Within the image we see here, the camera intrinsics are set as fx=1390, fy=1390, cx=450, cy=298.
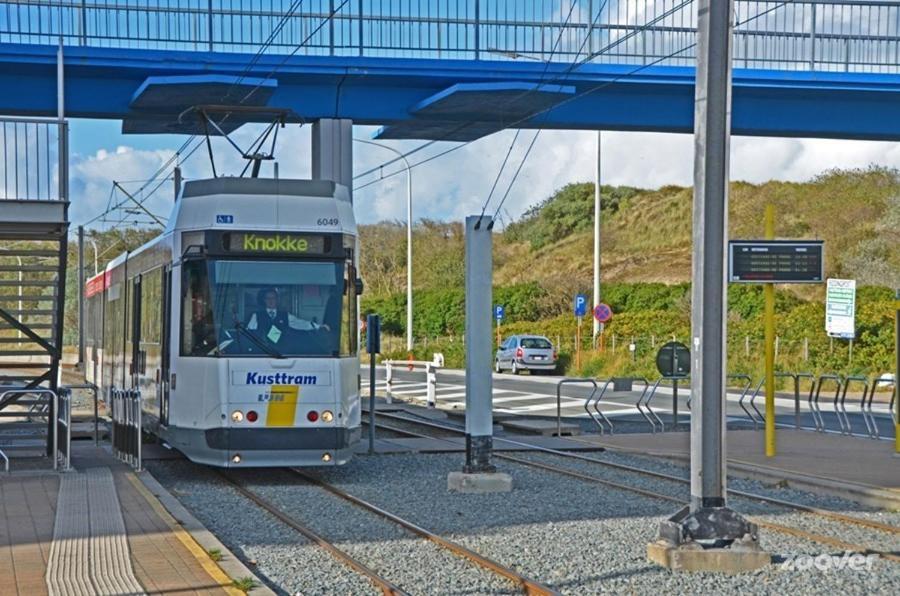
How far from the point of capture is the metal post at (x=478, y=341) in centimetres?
1533

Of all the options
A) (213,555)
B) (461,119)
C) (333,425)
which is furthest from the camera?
(461,119)

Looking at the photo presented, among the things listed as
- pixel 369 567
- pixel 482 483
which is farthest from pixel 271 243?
pixel 369 567

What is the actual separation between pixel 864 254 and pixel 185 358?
182 feet

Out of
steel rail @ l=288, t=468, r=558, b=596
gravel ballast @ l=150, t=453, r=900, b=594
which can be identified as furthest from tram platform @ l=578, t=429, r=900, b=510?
steel rail @ l=288, t=468, r=558, b=596

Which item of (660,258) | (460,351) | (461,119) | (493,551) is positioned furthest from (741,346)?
(493,551)

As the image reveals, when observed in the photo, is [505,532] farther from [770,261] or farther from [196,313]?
[770,261]

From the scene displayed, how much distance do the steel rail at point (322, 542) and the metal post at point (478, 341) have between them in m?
2.42

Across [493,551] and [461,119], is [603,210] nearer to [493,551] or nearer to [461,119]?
[461,119]

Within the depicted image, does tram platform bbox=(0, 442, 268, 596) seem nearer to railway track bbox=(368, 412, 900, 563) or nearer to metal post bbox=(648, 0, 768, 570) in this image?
metal post bbox=(648, 0, 768, 570)

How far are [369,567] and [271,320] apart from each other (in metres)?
6.00

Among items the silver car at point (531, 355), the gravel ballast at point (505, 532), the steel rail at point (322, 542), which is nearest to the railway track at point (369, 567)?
the steel rail at point (322, 542)

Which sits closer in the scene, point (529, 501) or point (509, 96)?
point (529, 501)

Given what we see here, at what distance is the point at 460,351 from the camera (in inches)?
2534

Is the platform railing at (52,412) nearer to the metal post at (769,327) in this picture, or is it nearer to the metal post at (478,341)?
the metal post at (478,341)
